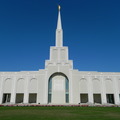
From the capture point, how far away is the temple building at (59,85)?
38594 millimetres

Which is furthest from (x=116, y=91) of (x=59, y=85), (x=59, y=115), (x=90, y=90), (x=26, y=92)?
(x=59, y=115)

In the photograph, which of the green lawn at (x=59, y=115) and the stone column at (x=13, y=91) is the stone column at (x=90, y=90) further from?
the green lawn at (x=59, y=115)

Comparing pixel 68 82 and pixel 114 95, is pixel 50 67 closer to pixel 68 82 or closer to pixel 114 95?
pixel 68 82

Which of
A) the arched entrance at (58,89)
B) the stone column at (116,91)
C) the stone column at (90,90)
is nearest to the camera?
the stone column at (90,90)

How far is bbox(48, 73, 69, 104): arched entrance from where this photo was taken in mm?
38562

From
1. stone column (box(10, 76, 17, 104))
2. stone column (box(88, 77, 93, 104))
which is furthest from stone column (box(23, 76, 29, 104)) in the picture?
stone column (box(88, 77, 93, 104))

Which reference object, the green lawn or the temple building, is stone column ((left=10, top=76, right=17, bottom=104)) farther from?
the green lawn

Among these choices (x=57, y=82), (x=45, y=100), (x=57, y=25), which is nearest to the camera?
(x=45, y=100)

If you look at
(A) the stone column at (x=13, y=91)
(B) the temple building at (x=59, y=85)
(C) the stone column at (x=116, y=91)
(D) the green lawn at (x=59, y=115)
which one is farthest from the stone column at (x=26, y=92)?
(C) the stone column at (x=116, y=91)

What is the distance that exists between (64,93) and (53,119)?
93.0 feet

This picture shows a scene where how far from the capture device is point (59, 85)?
3984 centimetres

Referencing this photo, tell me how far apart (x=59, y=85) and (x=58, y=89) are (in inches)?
45.9

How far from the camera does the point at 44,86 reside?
38781 millimetres

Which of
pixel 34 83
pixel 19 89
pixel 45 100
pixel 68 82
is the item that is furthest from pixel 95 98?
pixel 19 89
